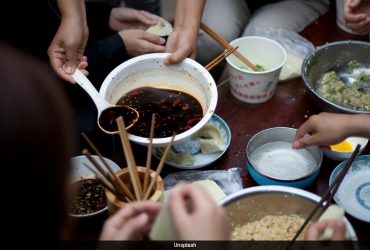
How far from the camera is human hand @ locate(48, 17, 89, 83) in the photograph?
5.27ft

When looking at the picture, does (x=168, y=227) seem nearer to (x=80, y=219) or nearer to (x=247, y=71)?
(x=80, y=219)

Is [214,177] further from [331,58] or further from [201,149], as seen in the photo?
[331,58]

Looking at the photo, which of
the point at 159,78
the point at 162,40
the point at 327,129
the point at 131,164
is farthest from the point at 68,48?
the point at 327,129

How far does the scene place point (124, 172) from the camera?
3.99 feet

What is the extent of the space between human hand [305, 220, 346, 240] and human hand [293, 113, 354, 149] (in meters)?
0.39

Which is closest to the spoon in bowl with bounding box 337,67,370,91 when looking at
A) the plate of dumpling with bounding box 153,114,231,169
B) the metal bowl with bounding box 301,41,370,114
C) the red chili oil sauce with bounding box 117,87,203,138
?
the metal bowl with bounding box 301,41,370,114

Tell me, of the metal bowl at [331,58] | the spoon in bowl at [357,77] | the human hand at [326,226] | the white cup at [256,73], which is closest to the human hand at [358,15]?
the metal bowl at [331,58]

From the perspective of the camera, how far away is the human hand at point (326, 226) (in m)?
1.01

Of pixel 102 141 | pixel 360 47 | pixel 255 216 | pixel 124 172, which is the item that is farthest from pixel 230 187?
pixel 360 47

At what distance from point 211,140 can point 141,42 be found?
0.66m

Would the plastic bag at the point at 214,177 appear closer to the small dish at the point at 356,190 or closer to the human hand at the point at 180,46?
the small dish at the point at 356,190

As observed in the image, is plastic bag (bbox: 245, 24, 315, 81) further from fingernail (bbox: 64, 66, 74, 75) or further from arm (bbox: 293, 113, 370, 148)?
fingernail (bbox: 64, 66, 74, 75)

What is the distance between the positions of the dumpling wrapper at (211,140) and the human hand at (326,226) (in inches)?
21.7

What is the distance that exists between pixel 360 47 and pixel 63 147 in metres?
1.56
